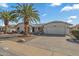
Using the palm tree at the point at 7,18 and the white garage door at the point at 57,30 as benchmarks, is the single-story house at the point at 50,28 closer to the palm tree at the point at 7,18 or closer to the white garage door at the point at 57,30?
the white garage door at the point at 57,30

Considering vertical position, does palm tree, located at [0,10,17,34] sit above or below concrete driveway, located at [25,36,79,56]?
→ above

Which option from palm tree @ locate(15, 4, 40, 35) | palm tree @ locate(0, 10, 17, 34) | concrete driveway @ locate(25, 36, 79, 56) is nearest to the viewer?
concrete driveway @ locate(25, 36, 79, 56)

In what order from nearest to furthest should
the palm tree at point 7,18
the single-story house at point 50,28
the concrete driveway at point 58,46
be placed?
the concrete driveway at point 58,46 → the single-story house at point 50,28 → the palm tree at point 7,18

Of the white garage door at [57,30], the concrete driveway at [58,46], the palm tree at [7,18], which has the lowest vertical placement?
the concrete driveway at [58,46]

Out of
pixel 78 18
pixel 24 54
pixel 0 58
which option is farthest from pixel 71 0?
pixel 0 58

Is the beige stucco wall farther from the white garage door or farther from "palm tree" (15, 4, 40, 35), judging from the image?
"palm tree" (15, 4, 40, 35)

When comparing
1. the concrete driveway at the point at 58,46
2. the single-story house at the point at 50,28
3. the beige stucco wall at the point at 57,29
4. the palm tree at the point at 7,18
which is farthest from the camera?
the palm tree at the point at 7,18

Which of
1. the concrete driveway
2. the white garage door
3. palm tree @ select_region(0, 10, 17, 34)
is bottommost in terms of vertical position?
the concrete driveway

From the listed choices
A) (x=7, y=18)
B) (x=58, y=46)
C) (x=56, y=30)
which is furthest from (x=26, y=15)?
(x=58, y=46)

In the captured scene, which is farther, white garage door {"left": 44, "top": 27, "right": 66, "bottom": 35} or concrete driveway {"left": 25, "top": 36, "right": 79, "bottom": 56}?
white garage door {"left": 44, "top": 27, "right": 66, "bottom": 35}

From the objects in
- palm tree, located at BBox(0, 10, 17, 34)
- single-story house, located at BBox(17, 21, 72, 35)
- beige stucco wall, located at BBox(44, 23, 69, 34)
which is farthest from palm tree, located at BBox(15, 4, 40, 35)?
beige stucco wall, located at BBox(44, 23, 69, 34)

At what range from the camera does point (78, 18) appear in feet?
41.4

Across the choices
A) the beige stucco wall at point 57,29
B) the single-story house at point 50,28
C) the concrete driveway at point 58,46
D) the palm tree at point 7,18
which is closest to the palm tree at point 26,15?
the single-story house at point 50,28

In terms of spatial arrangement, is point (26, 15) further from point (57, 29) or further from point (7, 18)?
point (7, 18)
